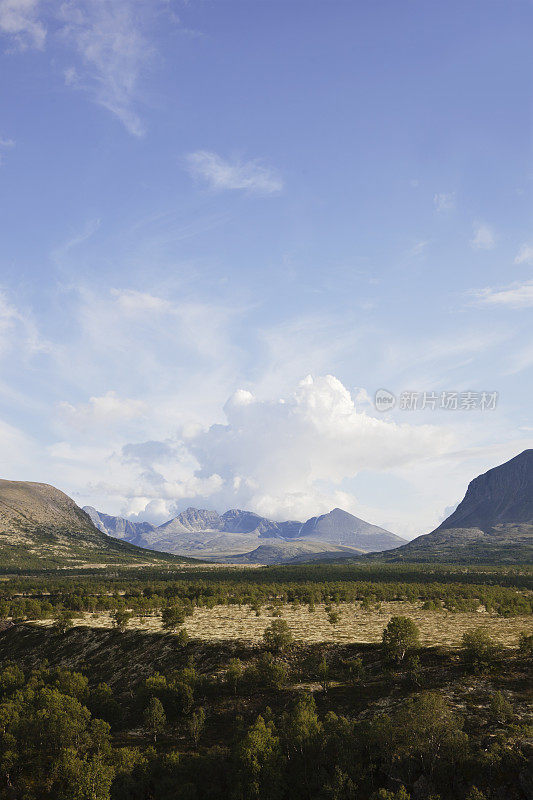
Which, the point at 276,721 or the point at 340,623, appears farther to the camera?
the point at 340,623

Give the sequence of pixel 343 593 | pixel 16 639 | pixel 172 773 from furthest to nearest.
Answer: pixel 343 593
pixel 16 639
pixel 172 773

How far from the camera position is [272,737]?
50.9 meters

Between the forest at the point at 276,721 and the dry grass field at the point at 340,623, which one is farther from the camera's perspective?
the dry grass field at the point at 340,623

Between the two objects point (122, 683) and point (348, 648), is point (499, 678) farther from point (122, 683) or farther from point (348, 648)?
point (122, 683)

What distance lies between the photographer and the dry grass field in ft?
271

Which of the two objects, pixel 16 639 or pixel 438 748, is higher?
pixel 438 748

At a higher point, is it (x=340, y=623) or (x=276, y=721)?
(x=340, y=623)

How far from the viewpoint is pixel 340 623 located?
99438mm

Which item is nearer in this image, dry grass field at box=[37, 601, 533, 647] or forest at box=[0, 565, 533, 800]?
forest at box=[0, 565, 533, 800]

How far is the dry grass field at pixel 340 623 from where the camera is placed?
8250 centimetres

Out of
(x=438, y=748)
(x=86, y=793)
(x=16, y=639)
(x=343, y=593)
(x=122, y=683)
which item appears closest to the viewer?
(x=438, y=748)

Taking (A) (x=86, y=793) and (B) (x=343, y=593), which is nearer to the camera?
(A) (x=86, y=793)

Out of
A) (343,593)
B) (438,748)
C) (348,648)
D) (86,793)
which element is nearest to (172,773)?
(86,793)

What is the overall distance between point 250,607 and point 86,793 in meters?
87.2
